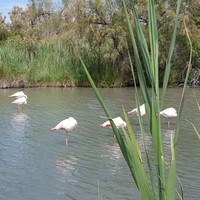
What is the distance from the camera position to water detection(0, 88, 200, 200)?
5.36 metres

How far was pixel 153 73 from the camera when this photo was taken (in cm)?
132

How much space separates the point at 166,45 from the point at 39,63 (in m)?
5.94

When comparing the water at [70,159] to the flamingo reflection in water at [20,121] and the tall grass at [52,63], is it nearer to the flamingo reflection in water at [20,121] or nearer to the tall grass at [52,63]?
the flamingo reflection in water at [20,121]

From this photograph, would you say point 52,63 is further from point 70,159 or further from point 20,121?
point 70,159

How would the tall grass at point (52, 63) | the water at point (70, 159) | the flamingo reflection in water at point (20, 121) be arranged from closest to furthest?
the water at point (70, 159), the flamingo reflection in water at point (20, 121), the tall grass at point (52, 63)

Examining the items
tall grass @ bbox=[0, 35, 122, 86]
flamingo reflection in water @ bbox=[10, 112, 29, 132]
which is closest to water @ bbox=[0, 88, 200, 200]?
flamingo reflection in water @ bbox=[10, 112, 29, 132]

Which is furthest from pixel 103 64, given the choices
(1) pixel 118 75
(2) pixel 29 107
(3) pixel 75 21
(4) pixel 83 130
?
(4) pixel 83 130

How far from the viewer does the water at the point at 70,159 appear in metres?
5.36

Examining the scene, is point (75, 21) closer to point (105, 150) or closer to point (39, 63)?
point (39, 63)

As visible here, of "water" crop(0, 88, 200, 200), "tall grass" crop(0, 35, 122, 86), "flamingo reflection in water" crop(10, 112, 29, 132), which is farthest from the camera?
"tall grass" crop(0, 35, 122, 86)

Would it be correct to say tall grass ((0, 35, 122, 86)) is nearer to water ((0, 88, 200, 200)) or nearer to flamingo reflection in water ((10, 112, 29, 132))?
water ((0, 88, 200, 200))

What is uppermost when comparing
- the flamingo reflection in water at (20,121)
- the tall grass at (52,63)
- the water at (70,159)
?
the tall grass at (52,63)

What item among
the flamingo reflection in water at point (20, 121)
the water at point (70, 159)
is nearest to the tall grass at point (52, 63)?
the water at point (70, 159)

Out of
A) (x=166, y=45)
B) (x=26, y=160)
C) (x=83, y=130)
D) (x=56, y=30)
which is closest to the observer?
(x=26, y=160)
